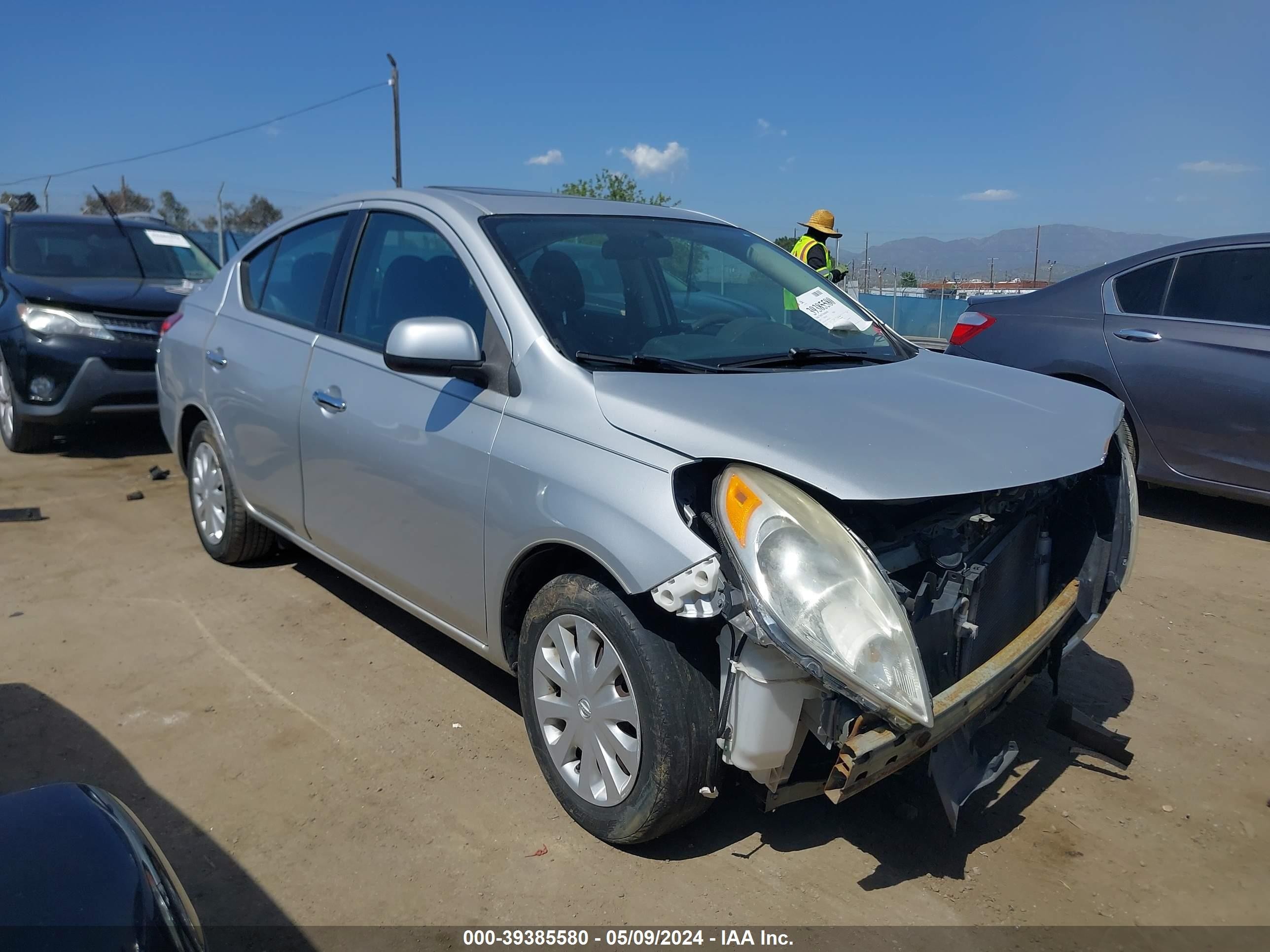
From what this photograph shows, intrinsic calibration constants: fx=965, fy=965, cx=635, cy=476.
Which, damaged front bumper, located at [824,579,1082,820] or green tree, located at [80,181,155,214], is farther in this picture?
green tree, located at [80,181,155,214]

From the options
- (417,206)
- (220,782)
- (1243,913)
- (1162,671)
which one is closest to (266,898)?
(220,782)

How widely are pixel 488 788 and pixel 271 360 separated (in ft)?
6.81

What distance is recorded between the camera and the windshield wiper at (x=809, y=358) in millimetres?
3008

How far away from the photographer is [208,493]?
4.80 m

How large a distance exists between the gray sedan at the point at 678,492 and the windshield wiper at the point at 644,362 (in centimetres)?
1

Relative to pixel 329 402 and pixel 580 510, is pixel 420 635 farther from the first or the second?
Result: pixel 580 510

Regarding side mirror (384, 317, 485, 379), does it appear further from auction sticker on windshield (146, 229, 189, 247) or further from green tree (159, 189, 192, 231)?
green tree (159, 189, 192, 231)

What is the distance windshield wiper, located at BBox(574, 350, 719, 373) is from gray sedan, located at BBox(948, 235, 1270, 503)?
141 inches

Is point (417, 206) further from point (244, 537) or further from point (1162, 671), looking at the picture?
point (1162, 671)

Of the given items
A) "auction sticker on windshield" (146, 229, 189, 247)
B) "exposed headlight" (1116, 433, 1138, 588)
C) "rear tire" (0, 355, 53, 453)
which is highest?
"auction sticker on windshield" (146, 229, 189, 247)

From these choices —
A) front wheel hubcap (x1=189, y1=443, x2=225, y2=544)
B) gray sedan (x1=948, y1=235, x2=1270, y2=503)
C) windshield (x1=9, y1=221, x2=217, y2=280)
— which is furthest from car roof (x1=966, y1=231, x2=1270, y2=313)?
windshield (x1=9, y1=221, x2=217, y2=280)

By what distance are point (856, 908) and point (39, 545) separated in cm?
469

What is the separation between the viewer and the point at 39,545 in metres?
5.19

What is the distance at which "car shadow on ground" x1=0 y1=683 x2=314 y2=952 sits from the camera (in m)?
2.42
